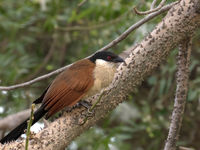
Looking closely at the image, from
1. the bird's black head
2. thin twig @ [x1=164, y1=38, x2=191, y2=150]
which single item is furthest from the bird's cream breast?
thin twig @ [x1=164, y1=38, x2=191, y2=150]

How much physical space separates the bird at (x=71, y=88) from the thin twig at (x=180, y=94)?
1.31 ft

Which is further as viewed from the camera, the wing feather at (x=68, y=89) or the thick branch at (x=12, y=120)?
the thick branch at (x=12, y=120)

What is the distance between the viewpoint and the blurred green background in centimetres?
341

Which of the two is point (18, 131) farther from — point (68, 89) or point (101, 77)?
point (101, 77)

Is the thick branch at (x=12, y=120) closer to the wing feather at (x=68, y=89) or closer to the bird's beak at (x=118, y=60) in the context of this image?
the wing feather at (x=68, y=89)

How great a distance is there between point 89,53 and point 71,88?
4.72 ft

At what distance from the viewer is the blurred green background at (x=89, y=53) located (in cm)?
341

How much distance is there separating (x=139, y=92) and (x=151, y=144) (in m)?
0.60

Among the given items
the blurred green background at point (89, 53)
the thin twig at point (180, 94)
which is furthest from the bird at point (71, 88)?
the blurred green background at point (89, 53)

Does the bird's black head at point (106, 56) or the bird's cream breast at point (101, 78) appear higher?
the bird's black head at point (106, 56)

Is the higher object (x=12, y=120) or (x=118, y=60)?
(x=118, y=60)

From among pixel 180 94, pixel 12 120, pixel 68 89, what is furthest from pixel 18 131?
pixel 180 94

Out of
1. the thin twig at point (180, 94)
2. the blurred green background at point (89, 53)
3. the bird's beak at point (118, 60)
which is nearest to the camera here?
the thin twig at point (180, 94)

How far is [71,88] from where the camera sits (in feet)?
7.87
